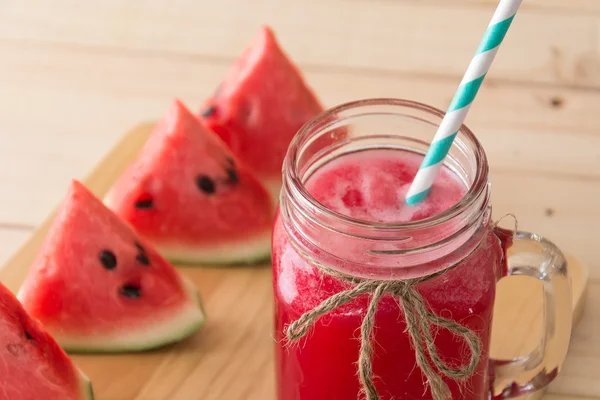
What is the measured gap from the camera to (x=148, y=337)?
5.03 feet

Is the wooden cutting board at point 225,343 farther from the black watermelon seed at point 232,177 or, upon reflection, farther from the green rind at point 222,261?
the black watermelon seed at point 232,177

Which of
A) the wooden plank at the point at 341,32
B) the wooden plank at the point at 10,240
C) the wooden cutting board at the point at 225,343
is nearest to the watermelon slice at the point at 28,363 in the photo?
the wooden cutting board at the point at 225,343

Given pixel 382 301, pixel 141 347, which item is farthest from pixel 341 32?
pixel 382 301

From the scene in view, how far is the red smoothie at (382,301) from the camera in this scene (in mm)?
1128

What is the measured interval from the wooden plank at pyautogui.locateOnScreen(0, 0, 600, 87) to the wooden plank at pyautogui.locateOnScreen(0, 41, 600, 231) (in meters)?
0.05

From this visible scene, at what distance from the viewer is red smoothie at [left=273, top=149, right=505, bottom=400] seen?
1.13 m

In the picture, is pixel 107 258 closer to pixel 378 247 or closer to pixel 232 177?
pixel 232 177

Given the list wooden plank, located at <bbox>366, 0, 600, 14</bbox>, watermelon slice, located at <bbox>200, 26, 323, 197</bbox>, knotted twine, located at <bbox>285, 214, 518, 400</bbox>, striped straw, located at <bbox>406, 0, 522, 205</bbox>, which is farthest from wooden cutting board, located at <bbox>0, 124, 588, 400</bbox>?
wooden plank, located at <bbox>366, 0, 600, 14</bbox>

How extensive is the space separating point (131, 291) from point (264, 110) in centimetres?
45

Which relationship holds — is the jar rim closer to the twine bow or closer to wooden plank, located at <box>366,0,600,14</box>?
the twine bow

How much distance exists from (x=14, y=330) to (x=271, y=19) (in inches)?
48.8

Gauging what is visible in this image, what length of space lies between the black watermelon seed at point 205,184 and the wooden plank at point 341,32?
61 cm

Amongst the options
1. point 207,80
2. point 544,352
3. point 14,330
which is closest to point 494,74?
point 207,80

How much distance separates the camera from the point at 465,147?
119cm
